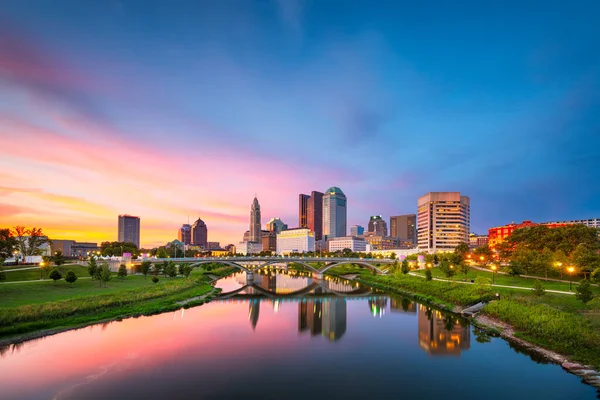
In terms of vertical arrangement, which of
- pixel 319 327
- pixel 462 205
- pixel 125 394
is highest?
pixel 462 205

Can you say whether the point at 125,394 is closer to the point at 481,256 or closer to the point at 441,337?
the point at 441,337

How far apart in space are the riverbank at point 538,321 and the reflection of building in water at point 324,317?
1686 centimetres

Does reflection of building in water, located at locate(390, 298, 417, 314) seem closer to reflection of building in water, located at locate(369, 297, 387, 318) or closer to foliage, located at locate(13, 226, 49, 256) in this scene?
reflection of building in water, located at locate(369, 297, 387, 318)

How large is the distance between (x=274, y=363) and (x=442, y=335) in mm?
20951

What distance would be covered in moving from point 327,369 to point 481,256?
278 feet

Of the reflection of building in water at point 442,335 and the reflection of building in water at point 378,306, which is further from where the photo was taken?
the reflection of building in water at point 378,306

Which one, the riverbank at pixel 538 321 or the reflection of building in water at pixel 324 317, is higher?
the riverbank at pixel 538 321

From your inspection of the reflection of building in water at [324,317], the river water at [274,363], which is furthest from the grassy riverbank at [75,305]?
the reflection of building in water at [324,317]

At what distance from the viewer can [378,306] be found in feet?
200

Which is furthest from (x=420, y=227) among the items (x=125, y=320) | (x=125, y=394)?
(x=125, y=394)

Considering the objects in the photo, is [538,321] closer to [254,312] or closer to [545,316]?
[545,316]

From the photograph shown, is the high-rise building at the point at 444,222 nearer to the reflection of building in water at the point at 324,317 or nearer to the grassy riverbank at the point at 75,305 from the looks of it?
the reflection of building in water at the point at 324,317

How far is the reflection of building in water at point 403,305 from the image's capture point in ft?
186

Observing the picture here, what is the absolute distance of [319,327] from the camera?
44594 millimetres
